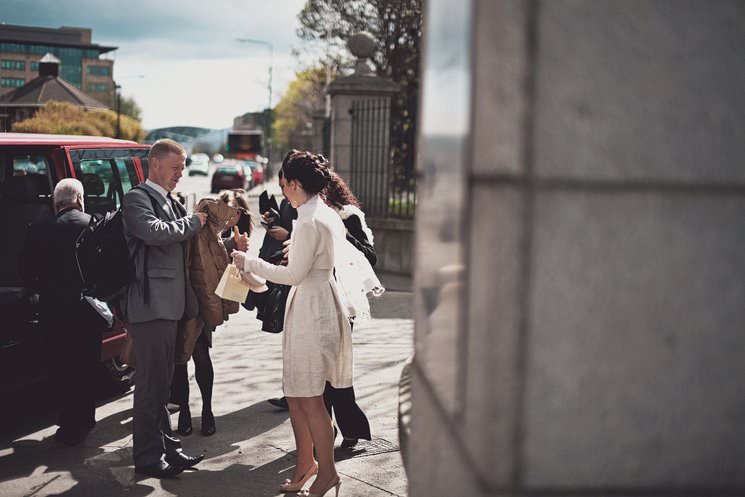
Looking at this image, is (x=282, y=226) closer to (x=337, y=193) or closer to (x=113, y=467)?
(x=337, y=193)

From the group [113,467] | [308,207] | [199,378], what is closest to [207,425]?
[199,378]

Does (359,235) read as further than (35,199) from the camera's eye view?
No

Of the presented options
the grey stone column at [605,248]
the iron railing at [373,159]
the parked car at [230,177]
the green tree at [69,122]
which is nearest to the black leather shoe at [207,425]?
the grey stone column at [605,248]

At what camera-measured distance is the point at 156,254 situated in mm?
5156

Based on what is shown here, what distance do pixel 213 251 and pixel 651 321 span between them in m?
4.13

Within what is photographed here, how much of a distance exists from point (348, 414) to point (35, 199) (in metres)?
3.18

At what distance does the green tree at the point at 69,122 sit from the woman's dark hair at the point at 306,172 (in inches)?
1943

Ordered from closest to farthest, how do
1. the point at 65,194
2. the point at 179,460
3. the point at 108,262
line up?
the point at 108,262, the point at 179,460, the point at 65,194

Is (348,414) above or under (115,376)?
above

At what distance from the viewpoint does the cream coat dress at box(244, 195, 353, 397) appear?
15.2 feet

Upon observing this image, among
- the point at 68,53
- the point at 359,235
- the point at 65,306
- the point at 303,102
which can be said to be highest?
the point at 68,53

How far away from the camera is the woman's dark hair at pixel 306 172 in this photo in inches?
190

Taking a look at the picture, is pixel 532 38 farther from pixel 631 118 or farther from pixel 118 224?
pixel 118 224

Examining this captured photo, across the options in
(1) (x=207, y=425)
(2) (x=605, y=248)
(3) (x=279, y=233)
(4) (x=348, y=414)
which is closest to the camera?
(2) (x=605, y=248)
